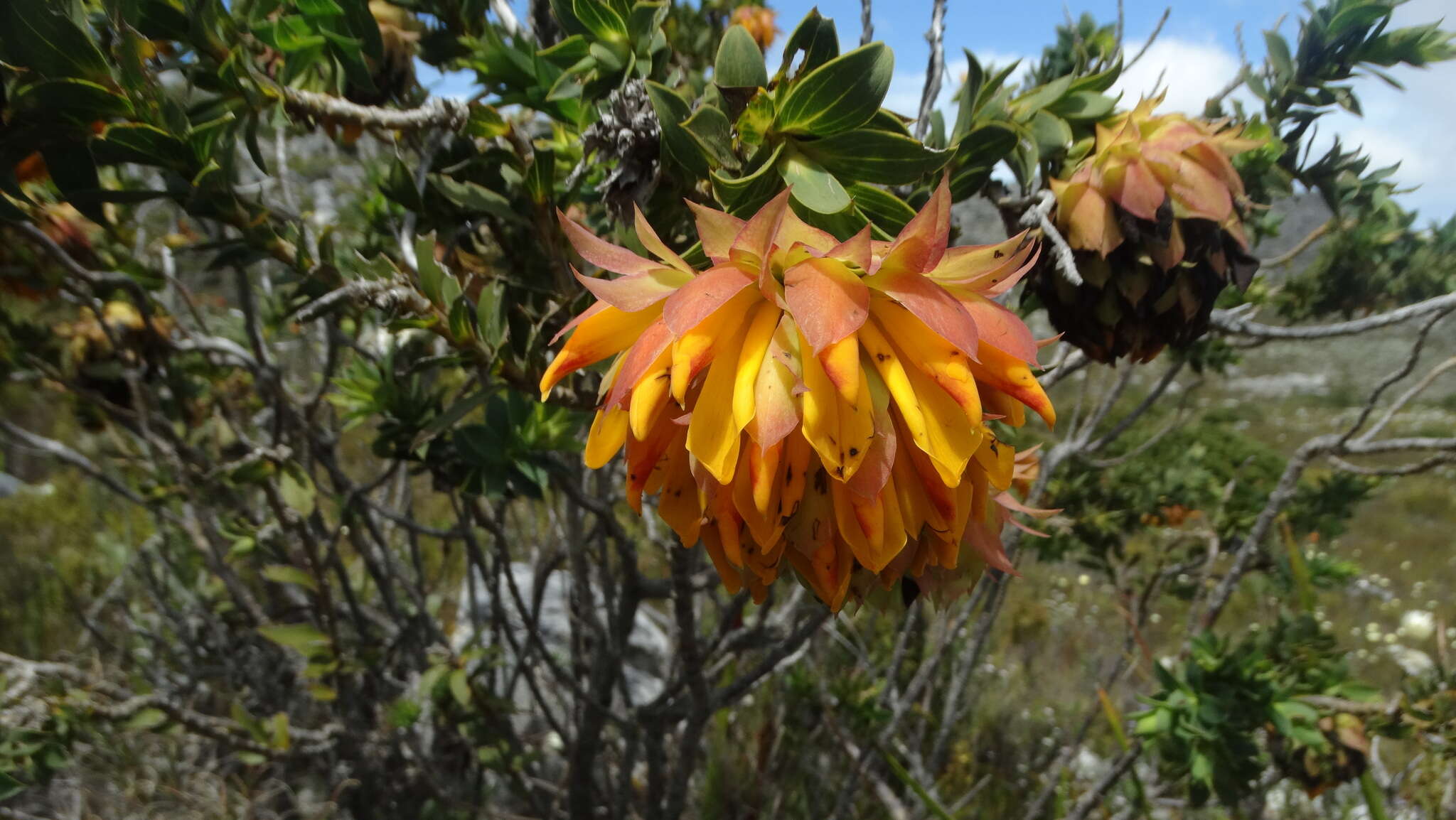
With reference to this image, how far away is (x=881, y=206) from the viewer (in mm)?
686

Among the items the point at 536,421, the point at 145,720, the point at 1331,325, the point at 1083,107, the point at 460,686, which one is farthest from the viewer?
the point at 145,720

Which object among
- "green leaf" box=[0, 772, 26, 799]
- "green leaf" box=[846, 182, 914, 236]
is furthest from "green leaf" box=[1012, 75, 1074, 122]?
"green leaf" box=[0, 772, 26, 799]

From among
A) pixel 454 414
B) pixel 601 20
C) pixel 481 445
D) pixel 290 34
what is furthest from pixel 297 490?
pixel 601 20

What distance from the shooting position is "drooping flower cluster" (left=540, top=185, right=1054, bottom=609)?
0.55m

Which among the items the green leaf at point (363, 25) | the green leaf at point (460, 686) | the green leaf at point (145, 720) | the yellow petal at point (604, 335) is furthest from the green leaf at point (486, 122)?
the green leaf at point (145, 720)

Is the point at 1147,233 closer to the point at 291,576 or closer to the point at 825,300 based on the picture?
the point at 825,300

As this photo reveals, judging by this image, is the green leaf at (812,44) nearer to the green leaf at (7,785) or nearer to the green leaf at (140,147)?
the green leaf at (140,147)

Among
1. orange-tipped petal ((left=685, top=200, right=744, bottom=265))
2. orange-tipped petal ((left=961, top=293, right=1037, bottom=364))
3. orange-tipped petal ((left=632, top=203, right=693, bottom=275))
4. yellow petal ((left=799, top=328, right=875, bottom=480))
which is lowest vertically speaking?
yellow petal ((left=799, top=328, right=875, bottom=480))

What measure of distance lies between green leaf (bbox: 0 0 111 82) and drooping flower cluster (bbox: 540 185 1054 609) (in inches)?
19.7

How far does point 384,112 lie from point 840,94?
0.50 m

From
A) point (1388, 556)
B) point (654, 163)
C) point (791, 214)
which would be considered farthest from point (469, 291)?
point (1388, 556)

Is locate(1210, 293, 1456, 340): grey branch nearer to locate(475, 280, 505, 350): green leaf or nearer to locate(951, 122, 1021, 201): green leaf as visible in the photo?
locate(951, 122, 1021, 201): green leaf

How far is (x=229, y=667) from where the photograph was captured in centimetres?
240

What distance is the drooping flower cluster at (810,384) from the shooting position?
1.79 ft
